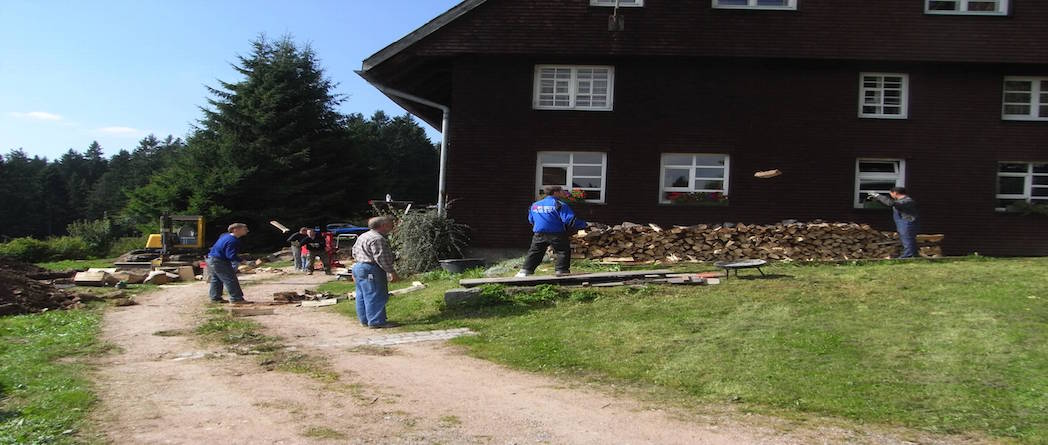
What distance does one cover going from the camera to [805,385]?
652 centimetres

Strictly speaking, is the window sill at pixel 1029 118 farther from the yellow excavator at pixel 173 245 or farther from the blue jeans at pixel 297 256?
the yellow excavator at pixel 173 245

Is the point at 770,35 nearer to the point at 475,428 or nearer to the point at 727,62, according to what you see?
the point at 727,62

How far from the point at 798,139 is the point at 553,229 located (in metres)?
9.22

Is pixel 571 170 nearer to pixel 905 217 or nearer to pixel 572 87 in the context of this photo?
pixel 572 87

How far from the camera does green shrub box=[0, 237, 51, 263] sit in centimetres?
3091

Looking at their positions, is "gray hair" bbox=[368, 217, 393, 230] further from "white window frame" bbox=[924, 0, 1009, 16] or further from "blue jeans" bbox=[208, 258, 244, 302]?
"white window frame" bbox=[924, 0, 1009, 16]

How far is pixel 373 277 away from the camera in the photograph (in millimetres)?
10156

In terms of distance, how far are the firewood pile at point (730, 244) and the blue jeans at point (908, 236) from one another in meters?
0.72

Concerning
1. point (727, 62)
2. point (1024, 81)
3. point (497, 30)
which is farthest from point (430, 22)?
point (1024, 81)

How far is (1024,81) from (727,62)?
7.46m

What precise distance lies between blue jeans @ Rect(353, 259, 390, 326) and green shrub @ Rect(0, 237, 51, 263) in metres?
27.6

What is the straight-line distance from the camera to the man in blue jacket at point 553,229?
1158 cm

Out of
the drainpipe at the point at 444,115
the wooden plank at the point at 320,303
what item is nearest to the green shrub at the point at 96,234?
the drainpipe at the point at 444,115

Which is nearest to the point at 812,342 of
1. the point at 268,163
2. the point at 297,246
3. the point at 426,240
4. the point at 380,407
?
the point at 380,407
